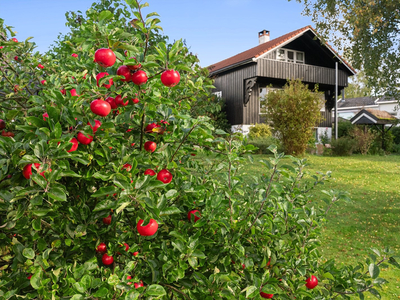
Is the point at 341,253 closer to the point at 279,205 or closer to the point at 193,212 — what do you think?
the point at 279,205

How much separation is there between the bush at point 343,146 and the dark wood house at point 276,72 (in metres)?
2.62

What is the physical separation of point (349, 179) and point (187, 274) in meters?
10.3

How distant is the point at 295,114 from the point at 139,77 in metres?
14.4

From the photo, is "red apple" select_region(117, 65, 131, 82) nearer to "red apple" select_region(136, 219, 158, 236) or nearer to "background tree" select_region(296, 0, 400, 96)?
"red apple" select_region(136, 219, 158, 236)

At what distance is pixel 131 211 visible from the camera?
180cm

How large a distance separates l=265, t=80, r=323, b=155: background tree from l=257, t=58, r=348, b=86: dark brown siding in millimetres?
4327

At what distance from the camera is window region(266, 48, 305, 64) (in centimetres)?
2141

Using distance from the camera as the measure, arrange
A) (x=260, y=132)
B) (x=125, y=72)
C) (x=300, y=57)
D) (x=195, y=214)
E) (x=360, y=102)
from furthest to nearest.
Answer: (x=360, y=102) → (x=300, y=57) → (x=260, y=132) → (x=195, y=214) → (x=125, y=72)

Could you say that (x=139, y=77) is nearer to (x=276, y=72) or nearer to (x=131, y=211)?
(x=131, y=211)

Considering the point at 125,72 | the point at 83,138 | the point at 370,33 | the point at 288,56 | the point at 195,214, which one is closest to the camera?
the point at 83,138

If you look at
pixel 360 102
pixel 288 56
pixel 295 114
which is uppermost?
pixel 288 56

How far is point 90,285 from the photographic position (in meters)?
1.44

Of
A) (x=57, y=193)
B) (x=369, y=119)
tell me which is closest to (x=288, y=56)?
(x=369, y=119)

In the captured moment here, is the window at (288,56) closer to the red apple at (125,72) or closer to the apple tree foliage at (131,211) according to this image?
the apple tree foliage at (131,211)
